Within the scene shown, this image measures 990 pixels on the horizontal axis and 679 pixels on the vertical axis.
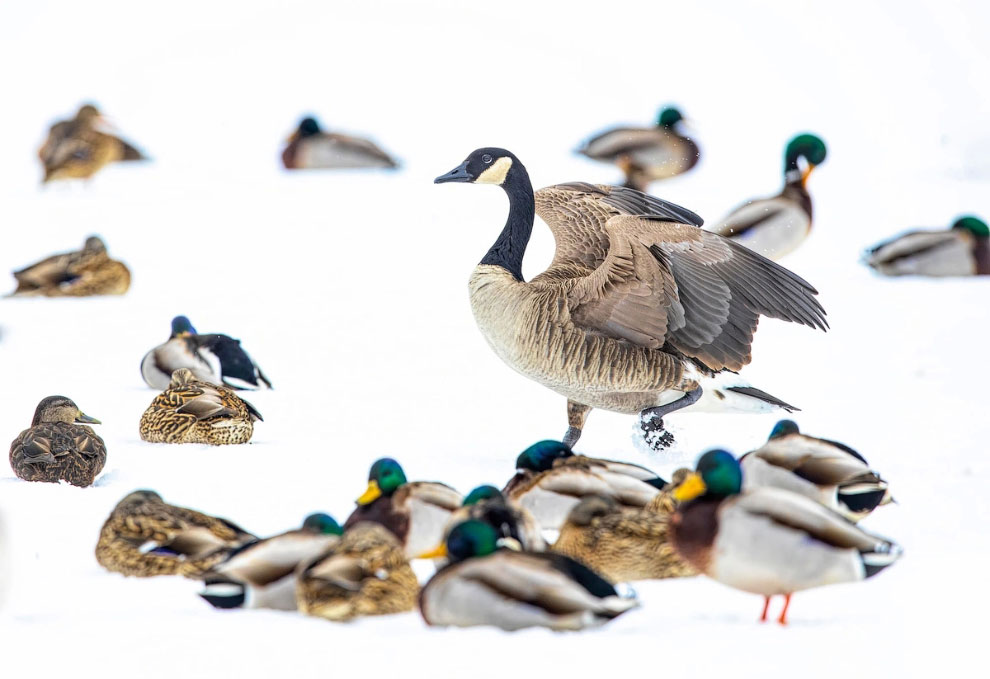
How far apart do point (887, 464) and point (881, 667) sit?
10.1ft

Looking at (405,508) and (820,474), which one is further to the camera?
(820,474)

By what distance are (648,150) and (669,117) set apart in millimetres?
1367

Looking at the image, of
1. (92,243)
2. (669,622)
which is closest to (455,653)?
(669,622)

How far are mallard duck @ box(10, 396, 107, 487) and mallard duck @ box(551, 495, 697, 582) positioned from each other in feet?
7.87

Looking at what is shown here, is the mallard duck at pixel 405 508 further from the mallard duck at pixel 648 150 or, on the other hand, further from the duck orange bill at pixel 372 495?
the mallard duck at pixel 648 150

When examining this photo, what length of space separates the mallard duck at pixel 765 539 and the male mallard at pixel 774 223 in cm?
723

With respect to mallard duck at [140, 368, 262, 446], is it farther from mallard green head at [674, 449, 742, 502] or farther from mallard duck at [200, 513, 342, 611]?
mallard green head at [674, 449, 742, 502]

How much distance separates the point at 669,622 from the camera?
170 inches

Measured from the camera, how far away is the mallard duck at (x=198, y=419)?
6.96m

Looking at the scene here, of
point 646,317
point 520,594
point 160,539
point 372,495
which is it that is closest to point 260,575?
point 160,539

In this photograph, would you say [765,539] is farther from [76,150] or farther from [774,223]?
[76,150]

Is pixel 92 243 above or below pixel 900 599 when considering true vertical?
above

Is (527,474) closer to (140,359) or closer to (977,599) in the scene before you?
(977,599)

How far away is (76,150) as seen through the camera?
47.4ft
